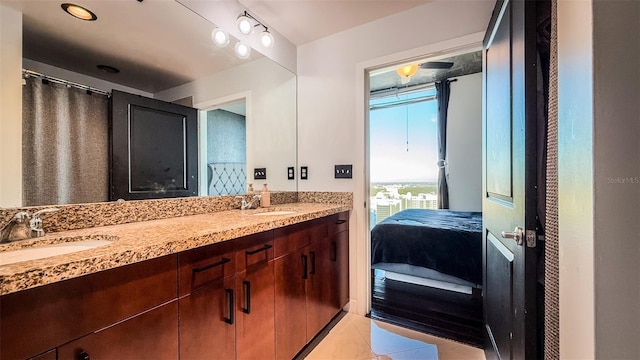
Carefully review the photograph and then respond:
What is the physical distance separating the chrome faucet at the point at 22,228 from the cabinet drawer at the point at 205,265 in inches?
21.8

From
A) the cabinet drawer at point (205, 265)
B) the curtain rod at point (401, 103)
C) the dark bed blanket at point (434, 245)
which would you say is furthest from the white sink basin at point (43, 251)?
the curtain rod at point (401, 103)

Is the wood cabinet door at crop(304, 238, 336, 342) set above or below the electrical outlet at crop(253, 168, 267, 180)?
below

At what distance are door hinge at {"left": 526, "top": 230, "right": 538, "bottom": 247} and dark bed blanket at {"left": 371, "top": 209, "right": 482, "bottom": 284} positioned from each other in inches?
57.5

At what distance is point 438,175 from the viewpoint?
170 inches

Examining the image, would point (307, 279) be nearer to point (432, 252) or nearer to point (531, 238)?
point (531, 238)

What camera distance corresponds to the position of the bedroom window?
4457 mm

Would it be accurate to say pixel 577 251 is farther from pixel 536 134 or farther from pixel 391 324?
pixel 391 324

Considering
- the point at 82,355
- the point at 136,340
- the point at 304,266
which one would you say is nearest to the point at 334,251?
the point at 304,266

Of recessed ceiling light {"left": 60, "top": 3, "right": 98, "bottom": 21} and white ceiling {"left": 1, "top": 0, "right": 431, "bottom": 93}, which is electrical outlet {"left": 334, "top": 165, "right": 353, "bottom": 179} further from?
recessed ceiling light {"left": 60, "top": 3, "right": 98, "bottom": 21}

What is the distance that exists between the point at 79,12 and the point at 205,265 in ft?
4.17

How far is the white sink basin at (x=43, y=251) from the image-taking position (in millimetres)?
774

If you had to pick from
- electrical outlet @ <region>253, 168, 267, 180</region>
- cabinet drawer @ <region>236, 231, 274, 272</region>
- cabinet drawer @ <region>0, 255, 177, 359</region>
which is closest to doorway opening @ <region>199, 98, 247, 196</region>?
electrical outlet @ <region>253, 168, 267, 180</region>

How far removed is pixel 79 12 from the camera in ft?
3.77

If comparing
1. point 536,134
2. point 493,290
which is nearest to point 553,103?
point 536,134
